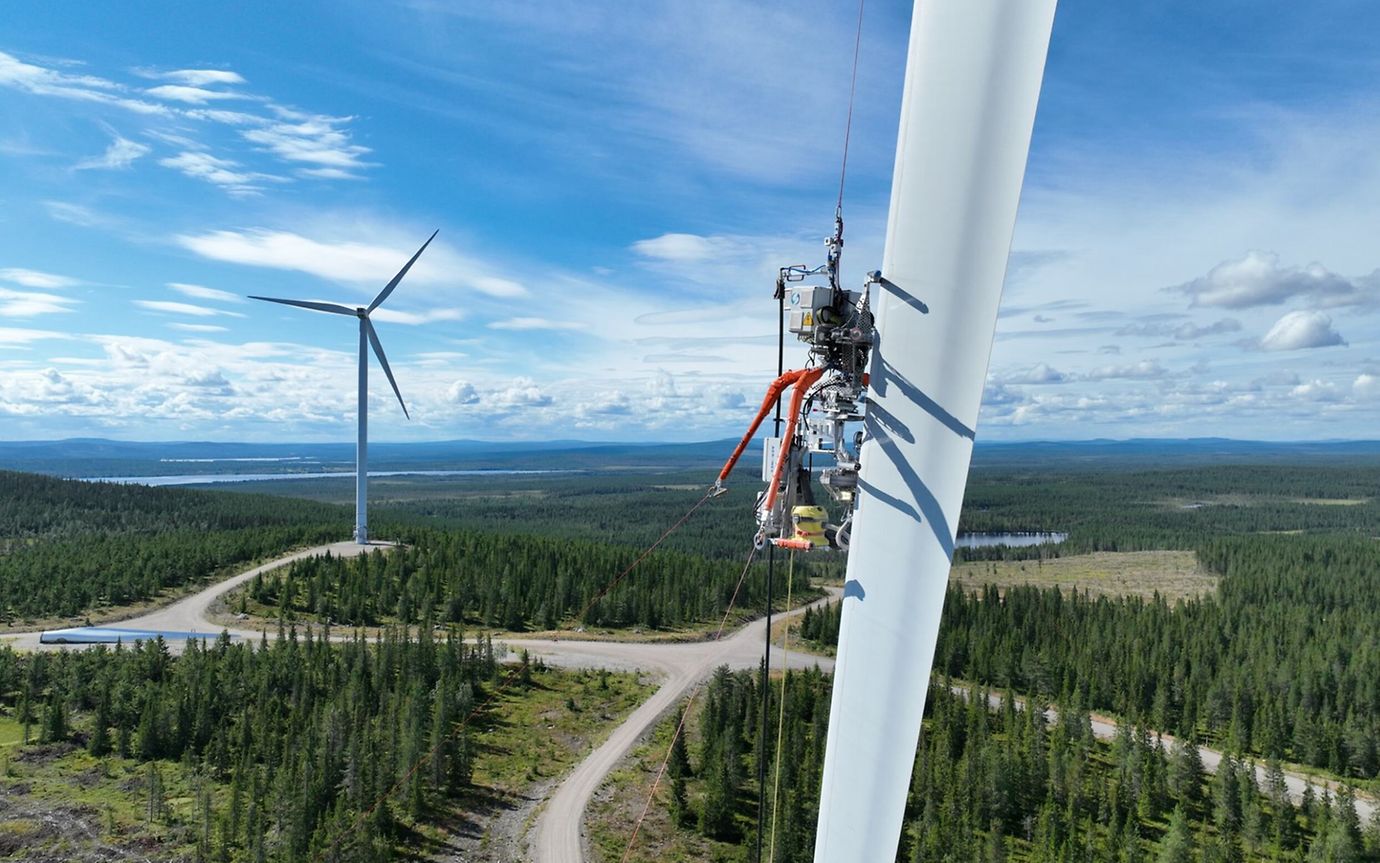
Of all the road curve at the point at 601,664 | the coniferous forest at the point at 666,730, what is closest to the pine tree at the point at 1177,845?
the coniferous forest at the point at 666,730

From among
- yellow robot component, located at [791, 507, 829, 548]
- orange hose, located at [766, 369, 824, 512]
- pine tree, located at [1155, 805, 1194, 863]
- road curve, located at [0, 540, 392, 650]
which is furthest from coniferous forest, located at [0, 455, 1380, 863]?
road curve, located at [0, 540, 392, 650]

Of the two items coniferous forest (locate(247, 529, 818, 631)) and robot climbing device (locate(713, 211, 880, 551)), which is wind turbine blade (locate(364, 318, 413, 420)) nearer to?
coniferous forest (locate(247, 529, 818, 631))

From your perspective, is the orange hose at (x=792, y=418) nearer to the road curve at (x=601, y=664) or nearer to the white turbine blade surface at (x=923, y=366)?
the white turbine blade surface at (x=923, y=366)

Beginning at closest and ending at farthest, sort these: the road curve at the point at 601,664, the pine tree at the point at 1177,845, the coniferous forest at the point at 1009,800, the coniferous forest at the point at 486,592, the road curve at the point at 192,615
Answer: the pine tree at the point at 1177,845, the coniferous forest at the point at 1009,800, the road curve at the point at 601,664, the road curve at the point at 192,615, the coniferous forest at the point at 486,592

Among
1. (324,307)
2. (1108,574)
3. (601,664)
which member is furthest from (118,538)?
(1108,574)

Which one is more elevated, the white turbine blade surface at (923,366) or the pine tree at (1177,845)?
the white turbine blade surface at (923,366)

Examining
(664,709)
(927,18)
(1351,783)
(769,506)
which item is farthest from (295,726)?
(1351,783)
